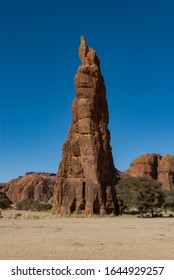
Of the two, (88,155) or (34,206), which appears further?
(34,206)

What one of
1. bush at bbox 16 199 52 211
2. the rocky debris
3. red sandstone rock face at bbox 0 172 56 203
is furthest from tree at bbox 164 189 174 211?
red sandstone rock face at bbox 0 172 56 203

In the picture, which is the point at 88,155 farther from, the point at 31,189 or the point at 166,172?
the point at 31,189

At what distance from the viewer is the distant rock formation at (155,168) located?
129125 mm

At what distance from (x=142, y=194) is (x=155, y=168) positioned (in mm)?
83082

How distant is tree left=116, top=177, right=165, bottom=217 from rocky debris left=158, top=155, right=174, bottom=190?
74.3 meters

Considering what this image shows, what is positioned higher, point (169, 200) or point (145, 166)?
point (145, 166)

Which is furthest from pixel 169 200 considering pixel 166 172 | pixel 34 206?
pixel 166 172

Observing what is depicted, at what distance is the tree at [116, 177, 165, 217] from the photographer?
2088 inches

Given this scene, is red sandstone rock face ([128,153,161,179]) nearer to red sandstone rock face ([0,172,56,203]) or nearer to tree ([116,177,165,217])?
red sandstone rock face ([0,172,56,203])

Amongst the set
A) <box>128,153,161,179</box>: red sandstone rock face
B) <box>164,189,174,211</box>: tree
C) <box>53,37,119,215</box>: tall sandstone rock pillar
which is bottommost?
<box>164,189,174,211</box>: tree

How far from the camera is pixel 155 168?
13425 centimetres

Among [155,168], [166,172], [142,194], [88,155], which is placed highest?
[155,168]

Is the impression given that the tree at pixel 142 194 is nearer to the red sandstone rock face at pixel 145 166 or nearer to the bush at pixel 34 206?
the bush at pixel 34 206
